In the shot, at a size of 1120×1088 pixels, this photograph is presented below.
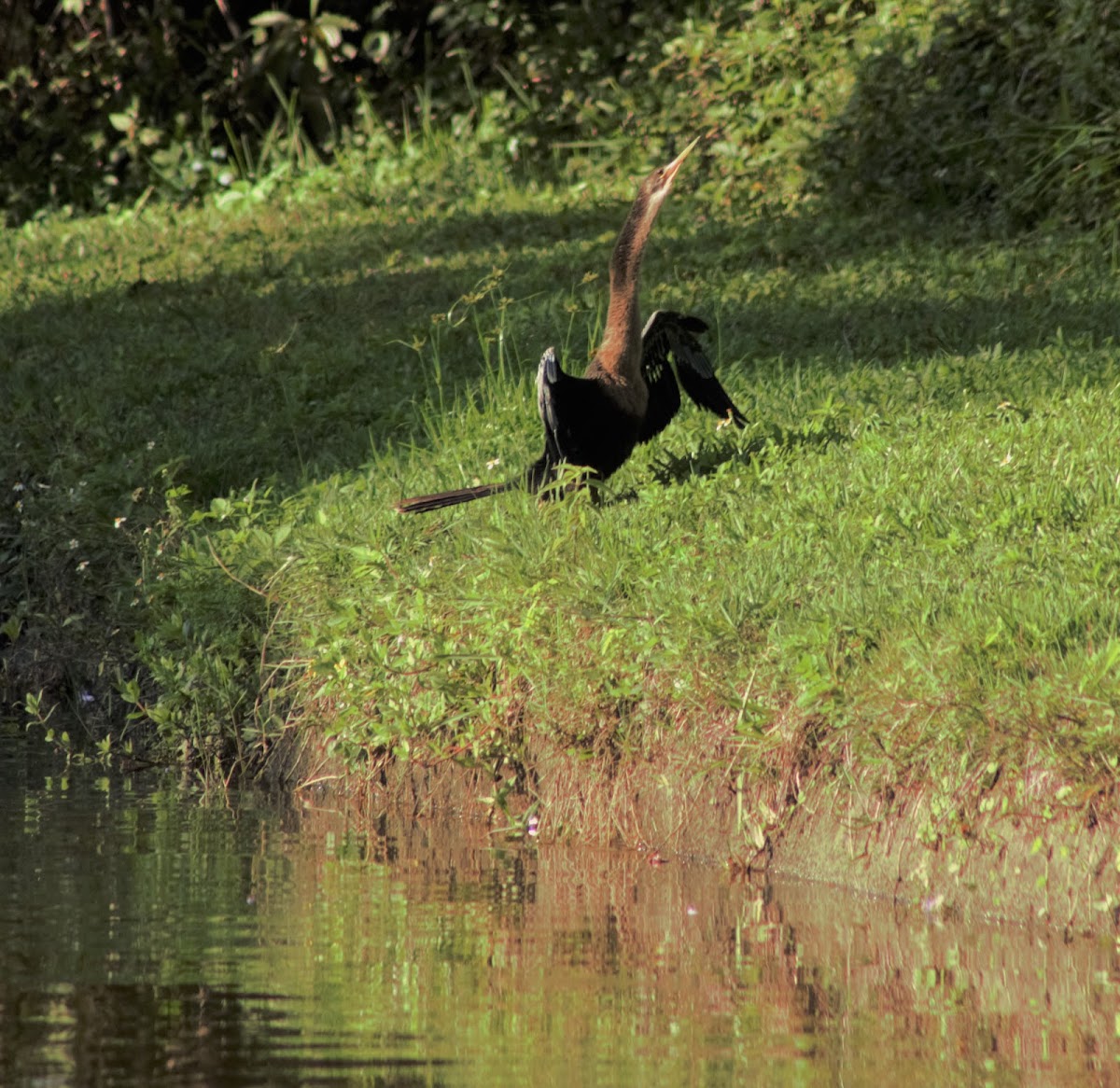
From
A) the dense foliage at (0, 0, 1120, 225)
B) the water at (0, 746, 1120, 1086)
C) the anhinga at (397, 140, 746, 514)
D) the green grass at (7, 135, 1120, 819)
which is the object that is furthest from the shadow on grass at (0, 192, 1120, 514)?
the water at (0, 746, 1120, 1086)

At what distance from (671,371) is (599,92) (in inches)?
268

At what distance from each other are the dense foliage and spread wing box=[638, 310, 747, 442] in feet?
13.1

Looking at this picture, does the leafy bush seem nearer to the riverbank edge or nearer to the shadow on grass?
the shadow on grass

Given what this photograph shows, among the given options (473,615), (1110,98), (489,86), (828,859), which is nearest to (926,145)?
(1110,98)

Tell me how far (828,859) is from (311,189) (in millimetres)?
9548

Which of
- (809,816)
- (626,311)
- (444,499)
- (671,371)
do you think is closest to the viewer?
(809,816)

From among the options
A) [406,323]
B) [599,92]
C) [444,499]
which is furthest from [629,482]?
[599,92]

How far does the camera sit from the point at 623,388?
6.32 meters

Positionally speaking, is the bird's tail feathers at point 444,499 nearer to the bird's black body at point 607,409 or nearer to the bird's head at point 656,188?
the bird's black body at point 607,409

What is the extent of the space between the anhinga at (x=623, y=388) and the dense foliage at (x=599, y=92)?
4.04 m

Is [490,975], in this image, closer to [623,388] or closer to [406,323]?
[623,388]

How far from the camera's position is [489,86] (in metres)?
14.1

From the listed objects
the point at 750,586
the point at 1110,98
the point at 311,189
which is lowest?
the point at 750,586

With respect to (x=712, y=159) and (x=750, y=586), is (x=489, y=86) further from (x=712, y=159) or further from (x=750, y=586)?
(x=750, y=586)
